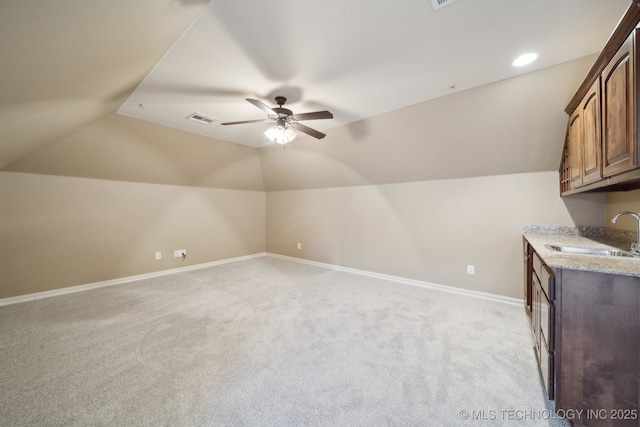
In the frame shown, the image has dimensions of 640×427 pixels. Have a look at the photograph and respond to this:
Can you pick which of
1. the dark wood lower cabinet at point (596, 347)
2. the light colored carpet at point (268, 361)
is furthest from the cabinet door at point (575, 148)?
the light colored carpet at point (268, 361)

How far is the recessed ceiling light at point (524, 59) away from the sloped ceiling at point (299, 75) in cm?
6

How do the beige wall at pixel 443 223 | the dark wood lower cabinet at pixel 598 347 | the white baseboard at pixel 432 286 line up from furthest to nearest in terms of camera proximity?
1. the white baseboard at pixel 432 286
2. the beige wall at pixel 443 223
3. the dark wood lower cabinet at pixel 598 347

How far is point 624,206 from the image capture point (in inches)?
87.2

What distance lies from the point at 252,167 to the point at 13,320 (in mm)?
3973

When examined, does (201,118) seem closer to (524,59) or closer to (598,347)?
(524,59)

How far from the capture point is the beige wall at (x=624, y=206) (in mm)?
2033

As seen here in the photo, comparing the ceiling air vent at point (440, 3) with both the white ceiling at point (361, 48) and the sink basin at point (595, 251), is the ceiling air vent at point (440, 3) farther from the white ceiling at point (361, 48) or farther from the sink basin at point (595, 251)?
the sink basin at point (595, 251)

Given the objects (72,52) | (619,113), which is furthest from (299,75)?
Answer: (619,113)

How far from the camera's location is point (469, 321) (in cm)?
269

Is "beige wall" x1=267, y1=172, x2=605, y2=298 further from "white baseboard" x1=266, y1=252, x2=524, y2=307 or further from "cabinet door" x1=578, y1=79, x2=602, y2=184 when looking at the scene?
"cabinet door" x1=578, y1=79, x2=602, y2=184

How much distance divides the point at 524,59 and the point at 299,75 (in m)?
1.98

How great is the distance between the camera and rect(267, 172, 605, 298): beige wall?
302 cm

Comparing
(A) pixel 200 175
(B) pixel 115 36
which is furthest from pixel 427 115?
(A) pixel 200 175

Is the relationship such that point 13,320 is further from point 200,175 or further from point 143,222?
point 200,175
